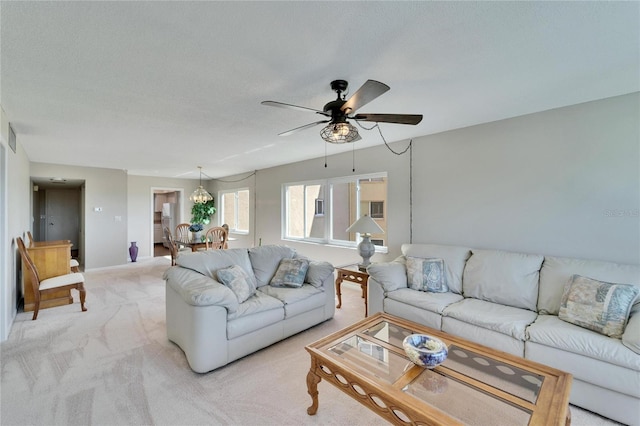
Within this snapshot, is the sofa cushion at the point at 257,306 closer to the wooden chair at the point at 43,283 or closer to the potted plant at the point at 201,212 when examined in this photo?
the wooden chair at the point at 43,283

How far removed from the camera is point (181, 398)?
1953 millimetres

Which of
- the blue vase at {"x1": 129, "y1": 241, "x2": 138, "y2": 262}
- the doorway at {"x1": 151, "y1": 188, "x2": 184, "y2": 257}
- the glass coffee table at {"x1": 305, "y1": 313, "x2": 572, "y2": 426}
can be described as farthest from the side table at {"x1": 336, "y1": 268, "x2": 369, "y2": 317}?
the doorway at {"x1": 151, "y1": 188, "x2": 184, "y2": 257}

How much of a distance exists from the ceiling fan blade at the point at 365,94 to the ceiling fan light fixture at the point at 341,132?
0.11 m

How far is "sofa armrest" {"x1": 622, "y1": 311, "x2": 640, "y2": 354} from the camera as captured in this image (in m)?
1.71

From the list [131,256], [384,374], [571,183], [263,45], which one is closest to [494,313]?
[384,374]

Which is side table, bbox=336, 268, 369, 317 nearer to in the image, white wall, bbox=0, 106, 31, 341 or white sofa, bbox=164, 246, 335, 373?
white sofa, bbox=164, 246, 335, 373

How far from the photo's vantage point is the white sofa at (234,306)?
2.22m

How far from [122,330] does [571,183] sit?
5.00 meters

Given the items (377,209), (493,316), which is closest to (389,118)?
(493,316)

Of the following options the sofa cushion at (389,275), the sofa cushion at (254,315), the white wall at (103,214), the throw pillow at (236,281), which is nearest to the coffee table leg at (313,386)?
the sofa cushion at (254,315)

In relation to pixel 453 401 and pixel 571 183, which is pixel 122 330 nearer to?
pixel 453 401

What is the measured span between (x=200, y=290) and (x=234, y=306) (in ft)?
1.06

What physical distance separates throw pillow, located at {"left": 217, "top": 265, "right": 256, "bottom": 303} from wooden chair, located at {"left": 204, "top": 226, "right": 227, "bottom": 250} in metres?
3.29

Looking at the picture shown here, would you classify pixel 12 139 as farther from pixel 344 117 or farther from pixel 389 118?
pixel 389 118
